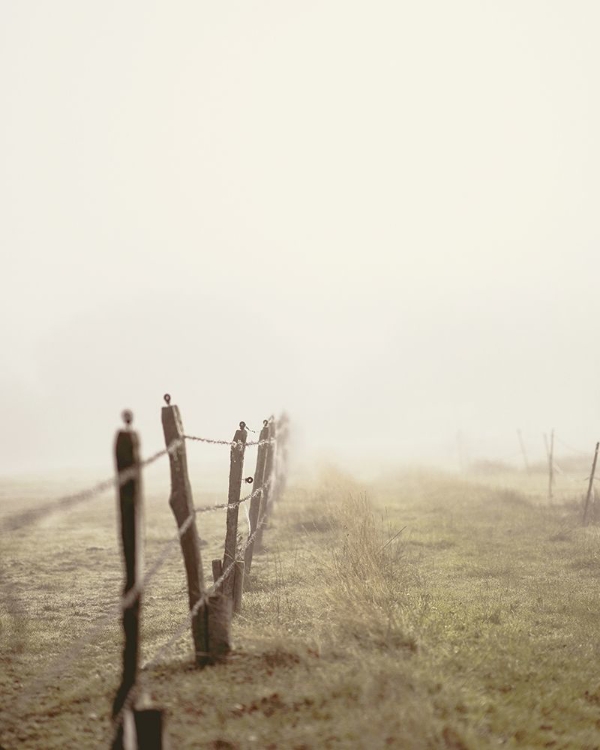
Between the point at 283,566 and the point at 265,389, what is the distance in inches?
4848

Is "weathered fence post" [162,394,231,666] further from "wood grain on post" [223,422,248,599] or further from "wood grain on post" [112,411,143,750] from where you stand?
"wood grain on post" [223,422,248,599]

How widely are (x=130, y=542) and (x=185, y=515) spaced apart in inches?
53.4

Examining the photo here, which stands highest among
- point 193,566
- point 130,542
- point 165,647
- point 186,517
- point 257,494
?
point 130,542

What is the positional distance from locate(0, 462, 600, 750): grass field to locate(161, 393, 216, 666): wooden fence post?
312 millimetres

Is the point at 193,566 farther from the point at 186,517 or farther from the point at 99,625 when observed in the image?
the point at 99,625

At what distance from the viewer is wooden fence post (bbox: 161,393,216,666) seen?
5.71 meters

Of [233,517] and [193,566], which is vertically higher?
[193,566]

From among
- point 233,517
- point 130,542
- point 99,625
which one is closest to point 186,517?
point 130,542

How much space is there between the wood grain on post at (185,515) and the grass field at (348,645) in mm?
312

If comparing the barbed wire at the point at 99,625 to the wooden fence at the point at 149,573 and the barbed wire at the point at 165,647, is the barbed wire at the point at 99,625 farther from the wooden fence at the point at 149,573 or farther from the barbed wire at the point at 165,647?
the barbed wire at the point at 165,647

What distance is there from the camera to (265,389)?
13438 cm

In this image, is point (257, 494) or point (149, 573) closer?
point (149, 573)

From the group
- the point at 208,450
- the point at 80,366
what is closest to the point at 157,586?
the point at 208,450

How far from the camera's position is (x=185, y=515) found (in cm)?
570
